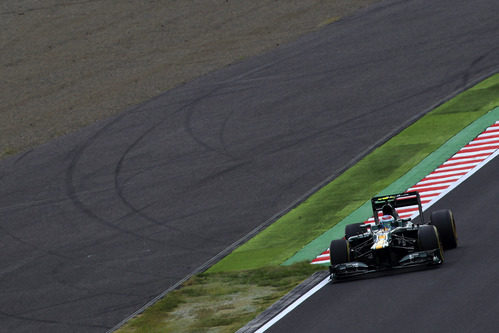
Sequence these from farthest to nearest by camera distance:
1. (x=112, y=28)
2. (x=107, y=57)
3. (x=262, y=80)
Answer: (x=112, y=28)
(x=107, y=57)
(x=262, y=80)

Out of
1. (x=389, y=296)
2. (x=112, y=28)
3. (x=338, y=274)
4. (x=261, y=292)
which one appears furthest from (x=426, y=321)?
(x=112, y=28)

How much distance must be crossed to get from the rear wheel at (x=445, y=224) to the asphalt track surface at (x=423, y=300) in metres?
0.25

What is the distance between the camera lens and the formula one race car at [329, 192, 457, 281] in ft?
54.7

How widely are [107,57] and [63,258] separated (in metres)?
22.5

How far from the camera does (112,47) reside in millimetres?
46719

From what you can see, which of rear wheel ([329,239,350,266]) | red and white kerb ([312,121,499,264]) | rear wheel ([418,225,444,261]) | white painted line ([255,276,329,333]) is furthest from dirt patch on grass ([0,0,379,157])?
rear wheel ([418,225,444,261])

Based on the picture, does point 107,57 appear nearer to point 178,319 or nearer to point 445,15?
point 445,15

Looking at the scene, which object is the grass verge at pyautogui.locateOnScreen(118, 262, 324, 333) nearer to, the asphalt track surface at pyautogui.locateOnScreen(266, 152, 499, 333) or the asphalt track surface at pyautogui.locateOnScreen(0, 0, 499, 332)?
the asphalt track surface at pyautogui.locateOnScreen(0, 0, 499, 332)

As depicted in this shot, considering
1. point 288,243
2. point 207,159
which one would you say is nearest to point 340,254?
point 288,243

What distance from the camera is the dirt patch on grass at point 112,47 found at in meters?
39.2

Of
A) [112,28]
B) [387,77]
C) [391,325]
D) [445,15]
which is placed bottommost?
[391,325]

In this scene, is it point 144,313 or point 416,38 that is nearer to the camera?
point 144,313

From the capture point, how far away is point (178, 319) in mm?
18500

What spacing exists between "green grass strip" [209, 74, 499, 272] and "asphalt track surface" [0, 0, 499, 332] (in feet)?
2.09
